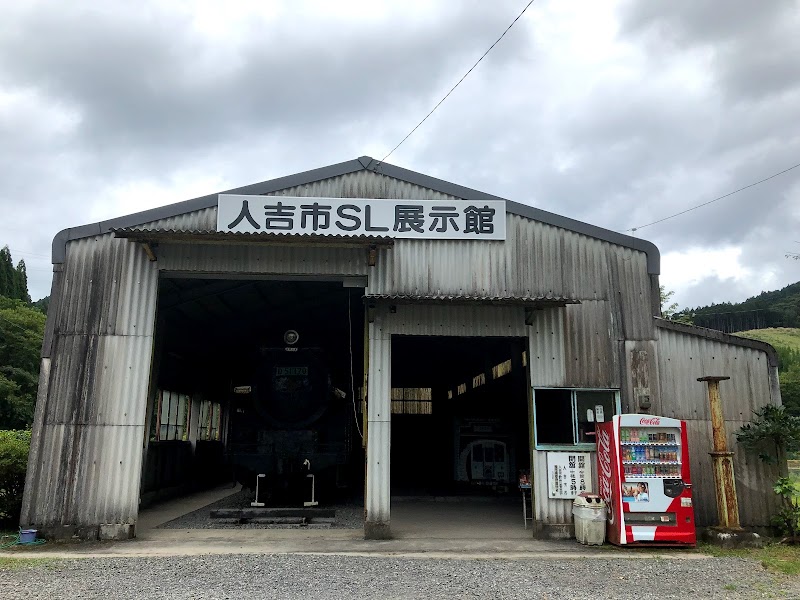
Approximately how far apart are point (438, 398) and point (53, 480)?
1466 cm

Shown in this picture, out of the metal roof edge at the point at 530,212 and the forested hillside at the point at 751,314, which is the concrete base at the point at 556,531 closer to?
the metal roof edge at the point at 530,212

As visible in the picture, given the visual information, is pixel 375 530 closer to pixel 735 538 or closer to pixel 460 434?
pixel 735 538

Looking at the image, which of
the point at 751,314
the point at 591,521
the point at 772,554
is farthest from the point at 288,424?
the point at 751,314

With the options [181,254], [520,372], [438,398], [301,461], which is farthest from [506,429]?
[181,254]

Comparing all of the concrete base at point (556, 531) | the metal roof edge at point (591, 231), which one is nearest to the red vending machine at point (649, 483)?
the concrete base at point (556, 531)

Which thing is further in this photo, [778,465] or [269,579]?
[778,465]

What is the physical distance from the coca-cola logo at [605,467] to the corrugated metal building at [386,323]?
24.5 inches

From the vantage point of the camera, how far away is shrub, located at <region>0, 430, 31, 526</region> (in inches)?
349

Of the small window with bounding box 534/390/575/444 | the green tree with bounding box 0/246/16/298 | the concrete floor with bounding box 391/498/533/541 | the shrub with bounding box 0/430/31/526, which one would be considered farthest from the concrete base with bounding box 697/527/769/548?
the green tree with bounding box 0/246/16/298

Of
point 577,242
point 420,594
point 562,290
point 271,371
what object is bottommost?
point 420,594

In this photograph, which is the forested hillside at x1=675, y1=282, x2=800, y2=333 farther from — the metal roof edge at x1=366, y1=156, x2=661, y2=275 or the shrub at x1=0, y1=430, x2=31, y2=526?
the shrub at x1=0, y1=430, x2=31, y2=526

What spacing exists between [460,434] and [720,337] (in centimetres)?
813

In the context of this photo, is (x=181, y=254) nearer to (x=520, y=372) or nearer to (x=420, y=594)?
(x=420, y=594)

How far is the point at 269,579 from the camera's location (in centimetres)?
642
